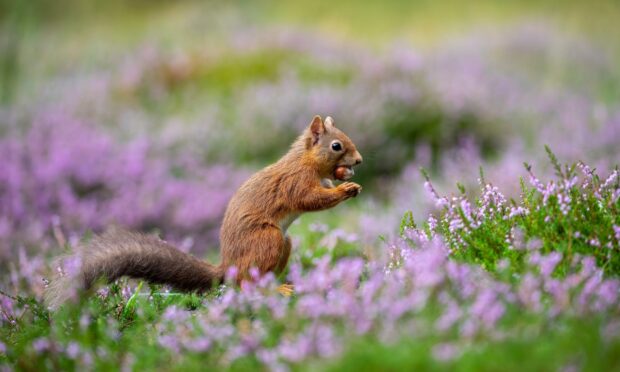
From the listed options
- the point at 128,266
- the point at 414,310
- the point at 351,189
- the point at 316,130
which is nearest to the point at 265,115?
the point at 316,130

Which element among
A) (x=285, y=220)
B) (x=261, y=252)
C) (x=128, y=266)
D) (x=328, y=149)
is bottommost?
(x=128, y=266)

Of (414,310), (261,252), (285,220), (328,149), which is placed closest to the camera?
(414,310)

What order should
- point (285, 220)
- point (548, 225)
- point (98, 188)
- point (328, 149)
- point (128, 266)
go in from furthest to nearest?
point (98, 188) < point (328, 149) < point (285, 220) < point (128, 266) < point (548, 225)

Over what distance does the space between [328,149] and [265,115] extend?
5296 millimetres

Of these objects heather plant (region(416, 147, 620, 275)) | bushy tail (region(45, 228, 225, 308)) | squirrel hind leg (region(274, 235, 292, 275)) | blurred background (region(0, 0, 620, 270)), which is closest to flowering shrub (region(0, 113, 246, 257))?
blurred background (region(0, 0, 620, 270))

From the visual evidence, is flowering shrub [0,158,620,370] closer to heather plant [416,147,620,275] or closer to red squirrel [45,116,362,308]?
heather plant [416,147,620,275]

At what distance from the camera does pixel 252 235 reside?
11.6ft

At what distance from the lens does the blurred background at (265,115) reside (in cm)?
679

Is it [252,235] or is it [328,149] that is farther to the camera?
[328,149]

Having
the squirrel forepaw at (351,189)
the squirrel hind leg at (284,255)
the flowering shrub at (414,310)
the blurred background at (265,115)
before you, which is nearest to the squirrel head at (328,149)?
the squirrel forepaw at (351,189)

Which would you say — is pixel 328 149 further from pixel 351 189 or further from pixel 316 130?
pixel 351 189

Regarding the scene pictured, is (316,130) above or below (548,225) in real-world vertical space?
above

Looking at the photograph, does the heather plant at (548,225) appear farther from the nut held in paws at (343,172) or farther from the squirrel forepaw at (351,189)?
the nut held in paws at (343,172)

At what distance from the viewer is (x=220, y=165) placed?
27.4ft
